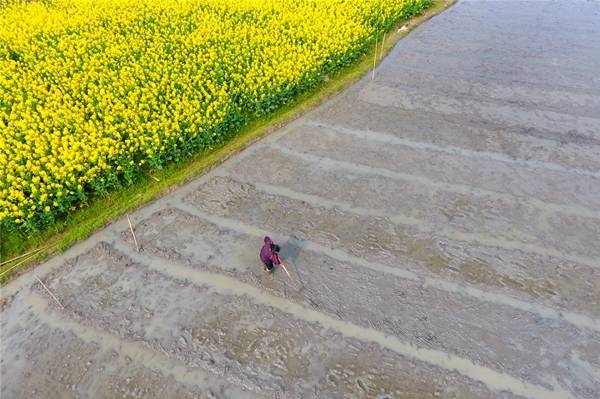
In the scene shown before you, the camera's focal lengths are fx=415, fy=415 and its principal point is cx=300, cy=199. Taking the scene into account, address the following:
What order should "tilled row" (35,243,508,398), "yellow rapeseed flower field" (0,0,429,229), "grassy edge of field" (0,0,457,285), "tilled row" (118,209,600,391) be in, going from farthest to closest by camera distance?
"yellow rapeseed flower field" (0,0,429,229), "grassy edge of field" (0,0,457,285), "tilled row" (118,209,600,391), "tilled row" (35,243,508,398)

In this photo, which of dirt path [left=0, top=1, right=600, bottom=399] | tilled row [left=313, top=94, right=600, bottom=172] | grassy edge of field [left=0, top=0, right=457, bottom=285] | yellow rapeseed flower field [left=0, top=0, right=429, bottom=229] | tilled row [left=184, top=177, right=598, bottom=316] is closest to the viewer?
dirt path [left=0, top=1, right=600, bottom=399]

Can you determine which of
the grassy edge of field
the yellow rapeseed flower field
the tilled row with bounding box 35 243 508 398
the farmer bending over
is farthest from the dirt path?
the yellow rapeseed flower field

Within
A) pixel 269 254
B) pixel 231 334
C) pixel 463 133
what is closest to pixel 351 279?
pixel 269 254

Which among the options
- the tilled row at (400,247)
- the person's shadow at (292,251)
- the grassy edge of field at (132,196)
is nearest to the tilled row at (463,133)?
the grassy edge of field at (132,196)

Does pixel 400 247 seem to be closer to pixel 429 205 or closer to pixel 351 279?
pixel 351 279

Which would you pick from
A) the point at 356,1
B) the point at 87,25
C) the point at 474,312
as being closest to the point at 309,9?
the point at 356,1

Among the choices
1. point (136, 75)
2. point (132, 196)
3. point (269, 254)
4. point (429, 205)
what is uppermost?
point (136, 75)

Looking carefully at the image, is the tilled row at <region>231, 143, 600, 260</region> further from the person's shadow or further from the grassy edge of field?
the person's shadow
